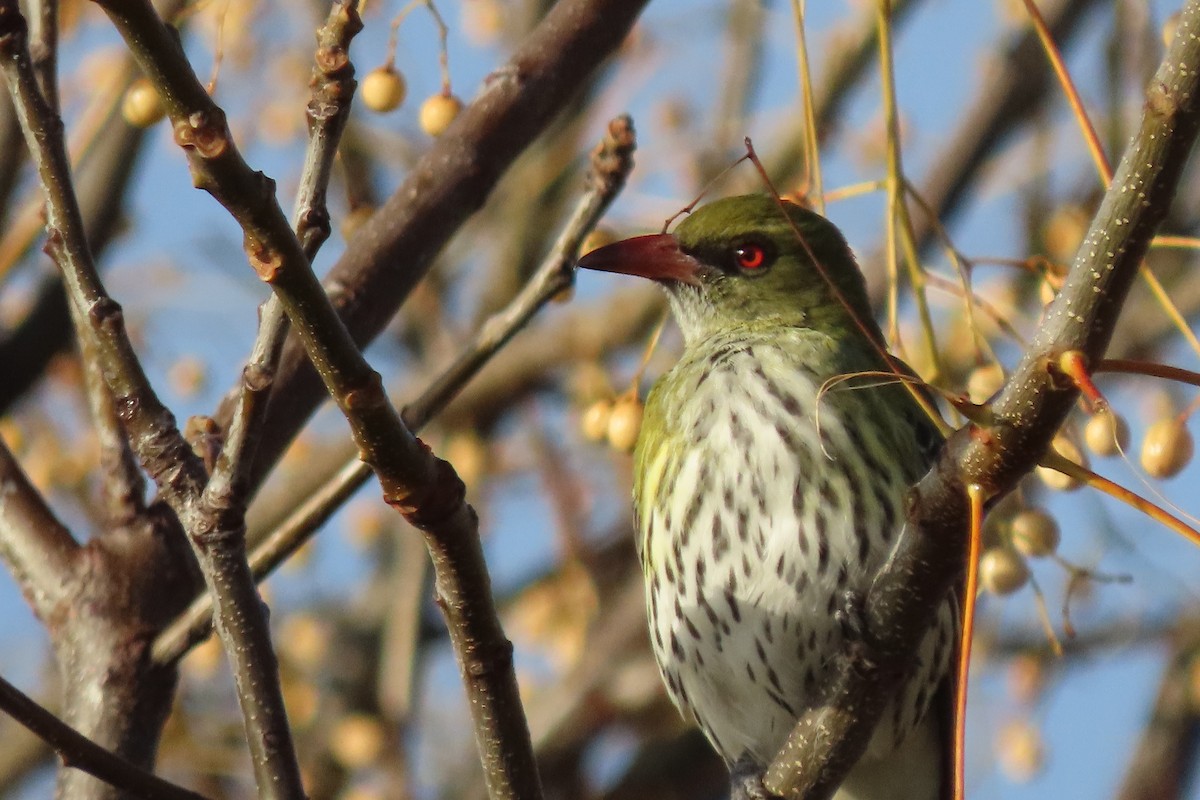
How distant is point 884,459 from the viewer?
332 centimetres

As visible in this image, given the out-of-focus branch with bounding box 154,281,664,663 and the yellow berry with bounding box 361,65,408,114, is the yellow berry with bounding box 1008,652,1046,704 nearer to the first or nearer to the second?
the out-of-focus branch with bounding box 154,281,664,663

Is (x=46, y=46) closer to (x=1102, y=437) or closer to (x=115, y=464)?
(x=115, y=464)

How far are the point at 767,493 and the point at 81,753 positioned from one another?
1.51m

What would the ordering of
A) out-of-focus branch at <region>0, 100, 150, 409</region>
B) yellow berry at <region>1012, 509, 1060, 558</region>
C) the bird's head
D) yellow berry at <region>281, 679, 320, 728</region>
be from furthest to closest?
1. yellow berry at <region>281, 679, 320, 728</region>
2. out-of-focus branch at <region>0, 100, 150, 409</region>
3. the bird's head
4. yellow berry at <region>1012, 509, 1060, 558</region>

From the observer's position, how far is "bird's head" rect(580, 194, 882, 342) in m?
3.96

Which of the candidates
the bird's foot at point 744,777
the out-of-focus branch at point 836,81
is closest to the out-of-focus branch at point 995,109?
the out-of-focus branch at point 836,81

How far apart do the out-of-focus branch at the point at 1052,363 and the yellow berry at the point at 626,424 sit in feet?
3.83

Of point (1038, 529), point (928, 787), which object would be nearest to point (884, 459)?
point (1038, 529)

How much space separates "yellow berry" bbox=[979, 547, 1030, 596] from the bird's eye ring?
3.40 feet

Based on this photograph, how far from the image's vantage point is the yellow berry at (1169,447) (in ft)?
9.95

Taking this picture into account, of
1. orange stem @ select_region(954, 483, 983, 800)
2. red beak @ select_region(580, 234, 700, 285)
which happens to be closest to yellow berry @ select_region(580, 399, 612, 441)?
red beak @ select_region(580, 234, 700, 285)

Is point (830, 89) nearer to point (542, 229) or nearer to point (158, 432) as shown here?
point (542, 229)

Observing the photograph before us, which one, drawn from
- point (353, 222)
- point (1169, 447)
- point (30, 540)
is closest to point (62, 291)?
point (353, 222)

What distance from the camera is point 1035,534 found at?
3.18 meters
